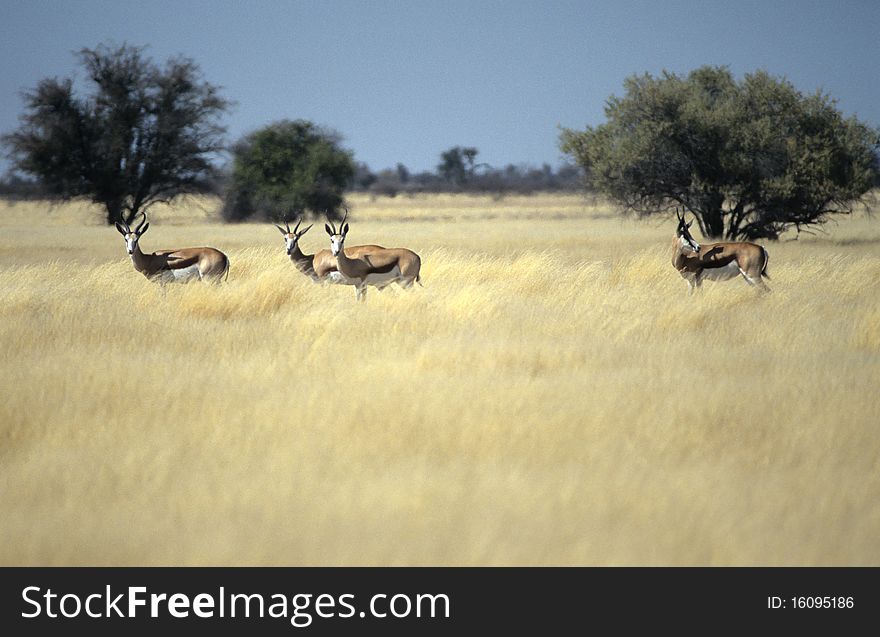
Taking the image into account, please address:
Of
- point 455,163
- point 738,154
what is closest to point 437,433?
point 738,154

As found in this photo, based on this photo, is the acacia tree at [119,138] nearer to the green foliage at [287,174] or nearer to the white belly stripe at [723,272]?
the green foliage at [287,174]

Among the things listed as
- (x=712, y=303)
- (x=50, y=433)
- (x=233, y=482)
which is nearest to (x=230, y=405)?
(x=50, y=433)

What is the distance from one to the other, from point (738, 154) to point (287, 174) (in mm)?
30164

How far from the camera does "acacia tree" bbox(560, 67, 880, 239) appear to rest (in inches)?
1177

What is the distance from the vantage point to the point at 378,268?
13.8 metres

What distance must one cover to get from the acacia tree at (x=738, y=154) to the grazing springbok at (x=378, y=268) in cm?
1798

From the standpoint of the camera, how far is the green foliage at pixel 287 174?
53500 millimetres

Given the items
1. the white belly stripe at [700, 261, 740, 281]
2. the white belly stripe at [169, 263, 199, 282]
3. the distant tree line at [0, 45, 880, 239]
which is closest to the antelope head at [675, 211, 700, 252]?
the white belly stripe at [700, 261, 740, 281]

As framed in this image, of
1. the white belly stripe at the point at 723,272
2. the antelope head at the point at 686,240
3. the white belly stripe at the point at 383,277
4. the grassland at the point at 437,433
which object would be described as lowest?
the grassland at the point at 437,433

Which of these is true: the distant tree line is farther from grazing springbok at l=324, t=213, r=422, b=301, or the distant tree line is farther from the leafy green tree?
the leafy green tree

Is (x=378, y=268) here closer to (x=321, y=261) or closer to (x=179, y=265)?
(x=321, y=261)

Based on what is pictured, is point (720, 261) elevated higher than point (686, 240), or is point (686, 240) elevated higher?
point (686, 240)

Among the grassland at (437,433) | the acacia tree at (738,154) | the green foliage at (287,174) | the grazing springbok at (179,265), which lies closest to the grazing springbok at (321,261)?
the grazing springbok at (179,265)
